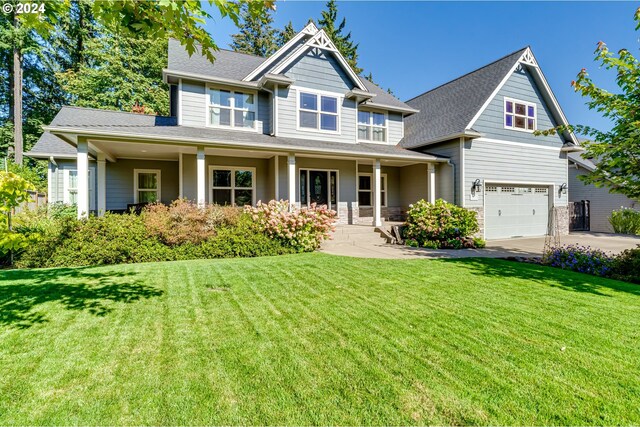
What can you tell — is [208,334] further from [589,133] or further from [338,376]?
[589,133]

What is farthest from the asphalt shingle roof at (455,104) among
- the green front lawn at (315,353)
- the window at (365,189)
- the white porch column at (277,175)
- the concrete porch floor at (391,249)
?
the green front lawn at (315,353)

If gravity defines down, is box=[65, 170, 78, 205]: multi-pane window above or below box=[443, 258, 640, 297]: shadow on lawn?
above

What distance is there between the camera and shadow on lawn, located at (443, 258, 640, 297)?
576cm

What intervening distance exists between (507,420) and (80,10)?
34068mm

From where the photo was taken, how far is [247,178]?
13383 mm

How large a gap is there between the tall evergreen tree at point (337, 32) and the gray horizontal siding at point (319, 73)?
63.2 ft

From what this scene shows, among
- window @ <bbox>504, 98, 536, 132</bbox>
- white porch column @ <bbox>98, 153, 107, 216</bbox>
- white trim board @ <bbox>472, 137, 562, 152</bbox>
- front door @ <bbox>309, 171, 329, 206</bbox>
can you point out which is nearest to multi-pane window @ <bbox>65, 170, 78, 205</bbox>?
white porch column @ <bbox>98, 153, 107, 216</bbox>

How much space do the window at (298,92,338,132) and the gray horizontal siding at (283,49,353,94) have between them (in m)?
0.42

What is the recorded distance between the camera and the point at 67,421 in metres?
2.11

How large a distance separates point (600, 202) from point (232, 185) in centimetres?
2054

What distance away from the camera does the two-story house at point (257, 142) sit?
11680 mm

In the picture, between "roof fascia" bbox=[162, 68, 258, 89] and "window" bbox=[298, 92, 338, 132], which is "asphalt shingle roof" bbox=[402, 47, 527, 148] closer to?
"window" bbox=[298, 92, 338, 132]

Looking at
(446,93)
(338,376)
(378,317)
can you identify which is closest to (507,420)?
(338,376)

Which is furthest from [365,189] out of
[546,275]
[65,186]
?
[65,186]
